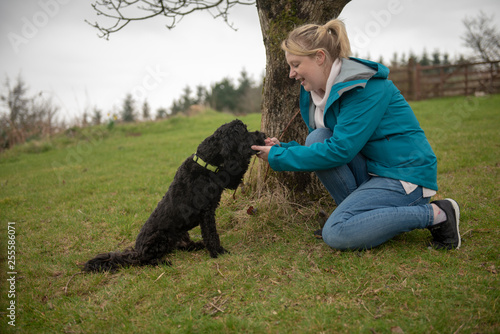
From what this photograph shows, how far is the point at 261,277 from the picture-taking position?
2807 mm

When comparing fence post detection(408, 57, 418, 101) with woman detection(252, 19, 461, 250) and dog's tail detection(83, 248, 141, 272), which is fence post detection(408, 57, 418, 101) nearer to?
woman detection(252, 19, 461, 250)

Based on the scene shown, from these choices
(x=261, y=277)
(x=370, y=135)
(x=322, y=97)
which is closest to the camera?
(x=261, y=277)

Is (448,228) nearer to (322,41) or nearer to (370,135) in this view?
(370,135)

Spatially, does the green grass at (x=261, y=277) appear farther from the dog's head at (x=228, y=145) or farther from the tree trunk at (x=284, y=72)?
the dog's head at (x=228, y=145)

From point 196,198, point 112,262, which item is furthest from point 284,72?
point 112,262

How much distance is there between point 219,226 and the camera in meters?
4.09

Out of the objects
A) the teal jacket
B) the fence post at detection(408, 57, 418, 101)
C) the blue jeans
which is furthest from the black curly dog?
the fence post at detection(408, 57, 418, 101)

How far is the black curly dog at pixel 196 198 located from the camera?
10.2 feet

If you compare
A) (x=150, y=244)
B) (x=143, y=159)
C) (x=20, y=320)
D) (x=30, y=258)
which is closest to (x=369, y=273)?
(x=150, y=244)

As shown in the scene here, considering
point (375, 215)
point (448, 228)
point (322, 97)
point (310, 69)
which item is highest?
point (310, 69)

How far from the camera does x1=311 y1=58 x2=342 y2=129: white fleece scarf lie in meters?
2.96

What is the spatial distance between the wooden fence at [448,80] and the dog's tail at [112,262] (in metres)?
20.5

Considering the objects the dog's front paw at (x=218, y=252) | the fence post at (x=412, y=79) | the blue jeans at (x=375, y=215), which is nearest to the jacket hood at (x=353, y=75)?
the blue jeans at (x=375, y=215)

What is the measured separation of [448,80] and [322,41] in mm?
21042
